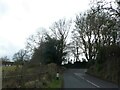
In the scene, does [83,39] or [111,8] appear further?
[83,39]

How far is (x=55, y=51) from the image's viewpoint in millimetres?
81438

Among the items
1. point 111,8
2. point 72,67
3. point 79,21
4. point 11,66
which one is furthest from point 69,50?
point 11,66

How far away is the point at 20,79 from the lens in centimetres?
1892

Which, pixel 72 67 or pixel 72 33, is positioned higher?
pixel 72 33

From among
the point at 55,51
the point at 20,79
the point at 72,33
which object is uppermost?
the point at 72,33

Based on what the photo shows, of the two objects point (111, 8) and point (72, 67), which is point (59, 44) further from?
point (111, 8)

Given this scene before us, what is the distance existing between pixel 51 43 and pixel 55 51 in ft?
7.93

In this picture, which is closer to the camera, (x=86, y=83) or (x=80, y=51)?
(x=86, y=83)

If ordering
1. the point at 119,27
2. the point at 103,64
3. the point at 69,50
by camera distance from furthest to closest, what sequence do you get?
the point at 69,50, the point at 103,64, the point at 119,27

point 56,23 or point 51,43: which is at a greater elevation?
point 56,23

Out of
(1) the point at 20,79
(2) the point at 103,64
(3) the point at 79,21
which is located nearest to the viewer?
(1) the point at 20,79

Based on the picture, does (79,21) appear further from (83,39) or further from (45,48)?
(45,48)

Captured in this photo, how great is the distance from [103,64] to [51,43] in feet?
82.0

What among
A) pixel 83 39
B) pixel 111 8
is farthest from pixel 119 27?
pixel 83 39
